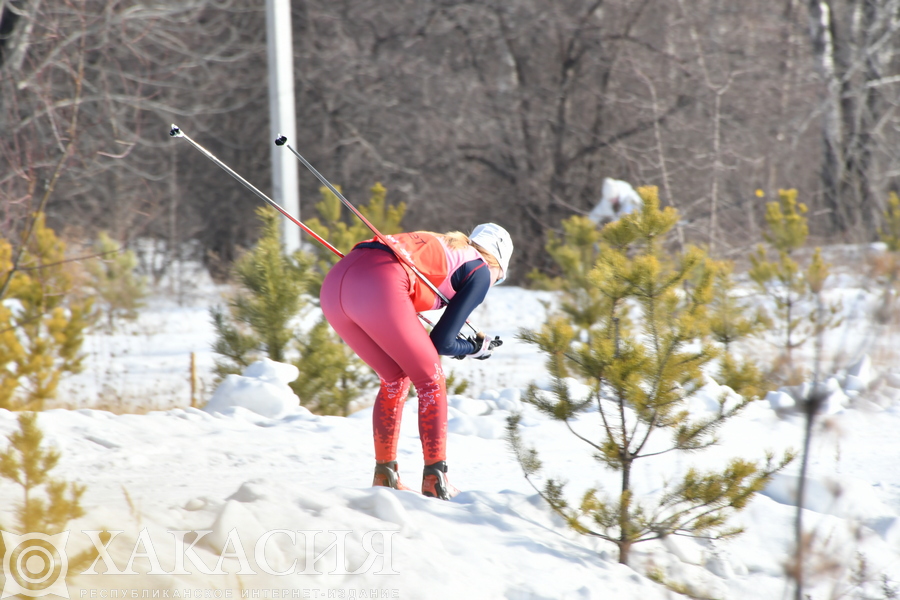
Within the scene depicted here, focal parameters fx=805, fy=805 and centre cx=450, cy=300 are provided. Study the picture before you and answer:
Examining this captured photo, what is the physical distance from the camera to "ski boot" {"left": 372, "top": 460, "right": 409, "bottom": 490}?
136 inches

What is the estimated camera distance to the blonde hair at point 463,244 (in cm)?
337

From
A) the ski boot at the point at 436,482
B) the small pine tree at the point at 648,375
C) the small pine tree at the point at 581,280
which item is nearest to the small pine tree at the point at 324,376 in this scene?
the small pine tree at the point at 581,280

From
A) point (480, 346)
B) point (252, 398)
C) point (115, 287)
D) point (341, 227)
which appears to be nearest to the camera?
point (480, 346)

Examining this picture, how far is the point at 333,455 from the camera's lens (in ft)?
14.7

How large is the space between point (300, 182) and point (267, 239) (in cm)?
975

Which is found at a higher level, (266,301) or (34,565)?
(266,301)

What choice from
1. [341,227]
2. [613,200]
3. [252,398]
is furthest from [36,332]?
[613,200]

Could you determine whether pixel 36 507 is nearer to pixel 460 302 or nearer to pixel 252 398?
pixel 460 302

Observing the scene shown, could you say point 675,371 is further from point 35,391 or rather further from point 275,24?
point 275,24

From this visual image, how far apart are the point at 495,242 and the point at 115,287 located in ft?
28.6

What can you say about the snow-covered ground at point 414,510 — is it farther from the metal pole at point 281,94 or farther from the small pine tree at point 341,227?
the metal pole at point 281,94

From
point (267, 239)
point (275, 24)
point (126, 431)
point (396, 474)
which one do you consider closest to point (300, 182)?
point (275, 24)

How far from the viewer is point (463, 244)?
3402 mm

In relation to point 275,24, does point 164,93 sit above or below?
Result: above
